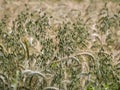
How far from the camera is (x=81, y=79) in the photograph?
20.1 ft

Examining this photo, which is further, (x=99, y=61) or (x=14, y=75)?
(x=99, y=61)

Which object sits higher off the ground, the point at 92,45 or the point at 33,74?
the point at 92,45

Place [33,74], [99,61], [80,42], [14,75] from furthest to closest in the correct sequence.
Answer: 1. [80,42]
2. [99,61]
3. [14,75]
4. [33,74]

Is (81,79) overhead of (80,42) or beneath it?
beneath

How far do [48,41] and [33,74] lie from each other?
0.93 meters

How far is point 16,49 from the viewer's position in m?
6.45

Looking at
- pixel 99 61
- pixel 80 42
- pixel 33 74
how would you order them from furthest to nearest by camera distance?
pixel 80 42
pixel 99 61
pixel 33 74

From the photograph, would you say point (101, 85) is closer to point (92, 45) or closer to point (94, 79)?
point (94, 79)

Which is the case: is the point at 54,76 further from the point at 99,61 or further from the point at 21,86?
the point at 99,61

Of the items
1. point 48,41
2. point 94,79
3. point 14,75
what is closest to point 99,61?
point 94,79

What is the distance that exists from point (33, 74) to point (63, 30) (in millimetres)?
1333

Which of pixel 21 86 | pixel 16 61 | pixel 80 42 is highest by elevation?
pixel 80 42

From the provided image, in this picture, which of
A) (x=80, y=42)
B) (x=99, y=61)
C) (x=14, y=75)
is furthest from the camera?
(x=80, y=42)

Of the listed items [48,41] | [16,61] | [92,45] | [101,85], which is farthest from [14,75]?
[92,45]
